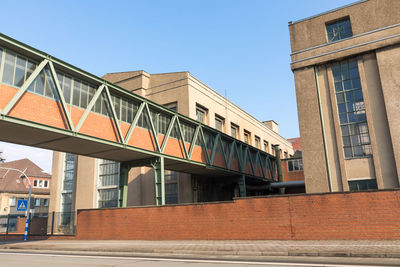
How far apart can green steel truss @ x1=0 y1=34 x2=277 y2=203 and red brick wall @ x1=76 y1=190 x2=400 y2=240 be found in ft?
14.5

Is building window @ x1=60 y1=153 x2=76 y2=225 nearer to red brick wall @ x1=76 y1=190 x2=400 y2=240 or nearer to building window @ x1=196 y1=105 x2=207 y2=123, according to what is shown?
building window @ x1=196 y1=105 x2=207 y2=123

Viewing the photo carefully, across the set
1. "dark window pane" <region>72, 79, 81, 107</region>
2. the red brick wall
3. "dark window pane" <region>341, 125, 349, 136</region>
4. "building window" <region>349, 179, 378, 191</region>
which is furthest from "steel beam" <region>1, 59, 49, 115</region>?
"building window" <region>349, 179, 378, 191</region>

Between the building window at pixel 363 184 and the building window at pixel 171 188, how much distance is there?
15849mm

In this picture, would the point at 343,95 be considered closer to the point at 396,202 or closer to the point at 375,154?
the point at 375,154

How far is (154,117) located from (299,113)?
9878 mm

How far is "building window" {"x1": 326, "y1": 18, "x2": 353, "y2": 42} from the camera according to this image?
20891mm

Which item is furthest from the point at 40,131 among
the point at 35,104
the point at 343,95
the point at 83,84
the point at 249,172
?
the point at 249,172

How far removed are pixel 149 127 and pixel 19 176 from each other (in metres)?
44.0

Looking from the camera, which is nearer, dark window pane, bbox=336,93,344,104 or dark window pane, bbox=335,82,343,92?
dark window pane, bbox=336,93,344,104

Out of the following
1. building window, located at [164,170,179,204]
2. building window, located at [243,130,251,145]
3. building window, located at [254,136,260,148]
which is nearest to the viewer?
building window, located at [164,170,179,204]

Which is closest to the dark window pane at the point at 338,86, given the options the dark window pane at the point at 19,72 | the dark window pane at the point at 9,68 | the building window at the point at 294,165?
the dark window pane at the point at 19,72

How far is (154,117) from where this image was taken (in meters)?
22.1

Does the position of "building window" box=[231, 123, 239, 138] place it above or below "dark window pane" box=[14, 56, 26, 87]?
above

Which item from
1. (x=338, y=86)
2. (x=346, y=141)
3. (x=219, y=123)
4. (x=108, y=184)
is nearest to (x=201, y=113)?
(x=219, y=123)
